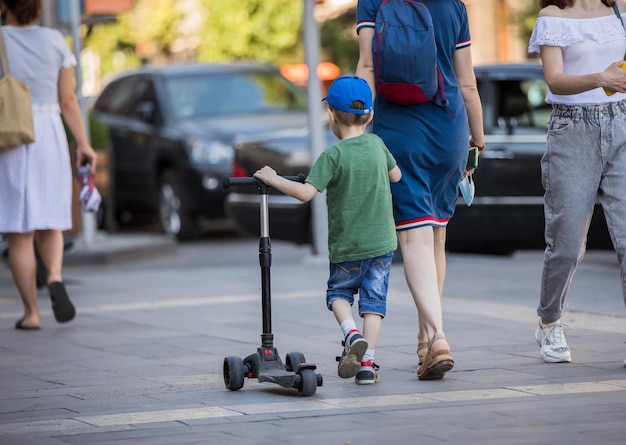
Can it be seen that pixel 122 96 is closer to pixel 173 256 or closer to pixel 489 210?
pixel 173 256

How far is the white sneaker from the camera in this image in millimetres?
6477

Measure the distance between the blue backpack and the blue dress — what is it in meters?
0.08

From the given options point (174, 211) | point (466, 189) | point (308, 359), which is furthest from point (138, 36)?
point (466, 189)

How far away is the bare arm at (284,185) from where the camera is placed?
5809 millimetres

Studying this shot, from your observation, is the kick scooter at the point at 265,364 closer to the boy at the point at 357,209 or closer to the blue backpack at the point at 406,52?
the boy at the point at 357,209

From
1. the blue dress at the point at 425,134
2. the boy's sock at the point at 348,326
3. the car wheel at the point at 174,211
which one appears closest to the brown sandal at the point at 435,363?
the boy's sock at the point at 348,326

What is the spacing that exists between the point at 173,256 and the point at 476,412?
924 centimetres

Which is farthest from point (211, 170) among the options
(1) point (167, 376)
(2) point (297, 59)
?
(2) point (297, 59)

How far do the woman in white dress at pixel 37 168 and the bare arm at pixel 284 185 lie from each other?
2846 mm

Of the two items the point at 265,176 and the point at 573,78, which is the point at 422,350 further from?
the point at 573,78

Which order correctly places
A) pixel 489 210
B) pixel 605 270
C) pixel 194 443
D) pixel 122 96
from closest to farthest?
pixel 194 443
pixel 605 270
pixel 489 210
pixel 122 96

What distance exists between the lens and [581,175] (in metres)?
6.41

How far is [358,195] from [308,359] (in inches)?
46.6

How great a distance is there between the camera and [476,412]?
5324 mm
